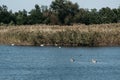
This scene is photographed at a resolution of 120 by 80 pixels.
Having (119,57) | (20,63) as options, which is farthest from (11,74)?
(119,57)

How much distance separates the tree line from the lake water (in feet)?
122

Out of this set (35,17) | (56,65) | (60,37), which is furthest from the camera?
(35,17)

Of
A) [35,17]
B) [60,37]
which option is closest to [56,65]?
[60,37]

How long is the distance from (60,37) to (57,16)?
2990 cm

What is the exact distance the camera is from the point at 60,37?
8162 cm

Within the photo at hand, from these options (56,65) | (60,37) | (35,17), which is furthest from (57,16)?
(56,65)

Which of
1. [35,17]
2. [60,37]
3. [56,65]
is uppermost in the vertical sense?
[35,17]

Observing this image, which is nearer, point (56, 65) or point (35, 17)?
point (56, 65)

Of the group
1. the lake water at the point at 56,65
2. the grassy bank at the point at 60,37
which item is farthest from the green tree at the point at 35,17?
the lake water at the point at 56,65

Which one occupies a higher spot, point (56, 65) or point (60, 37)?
point (56, 65)

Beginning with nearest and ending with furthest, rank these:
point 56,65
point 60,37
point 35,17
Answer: point 56,65
point 60,37
point 35,17

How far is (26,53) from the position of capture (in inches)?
2628

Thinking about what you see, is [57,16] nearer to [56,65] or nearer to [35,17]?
[35,17]

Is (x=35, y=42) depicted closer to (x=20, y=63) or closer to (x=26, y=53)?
(x=26, y=53)
